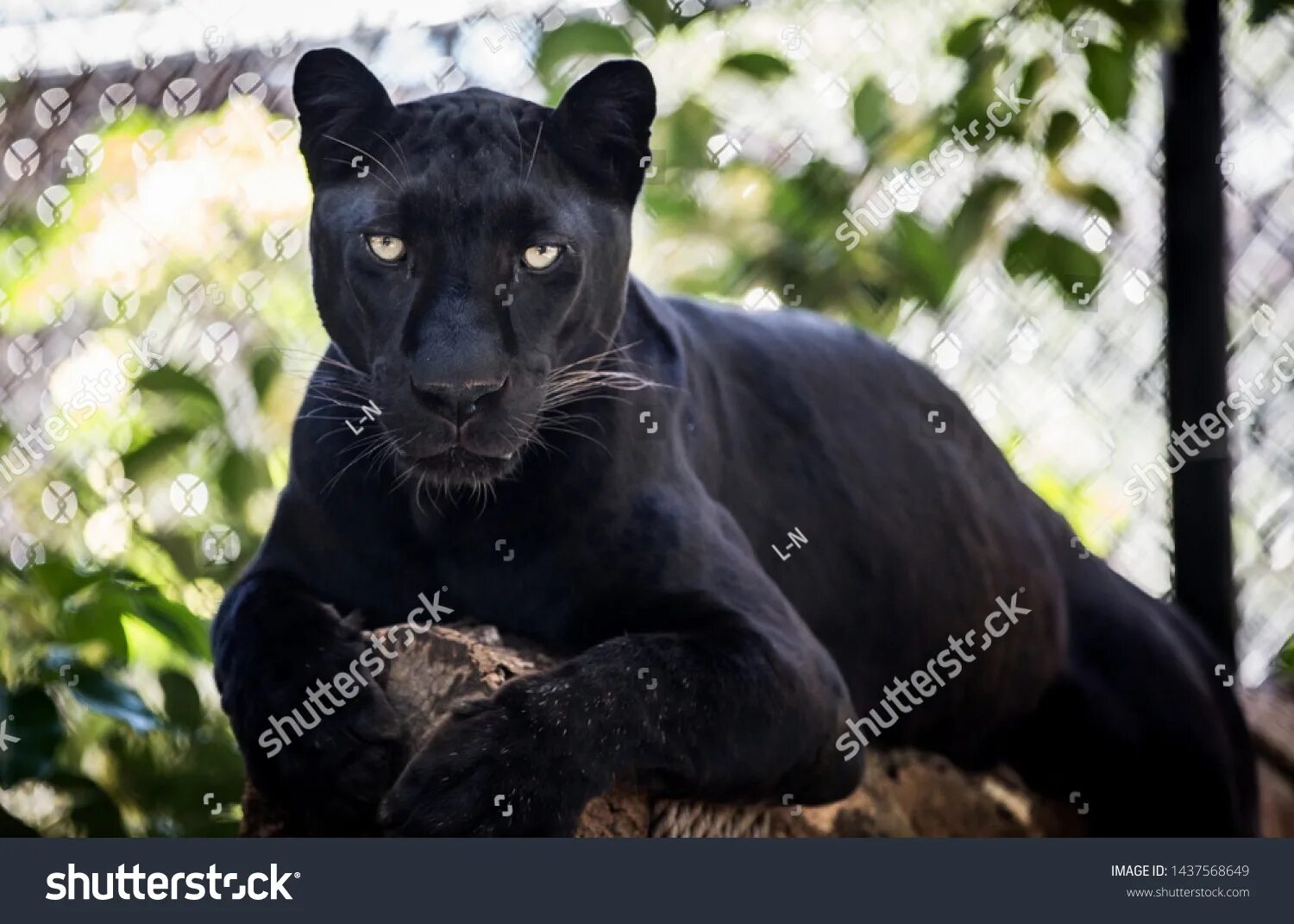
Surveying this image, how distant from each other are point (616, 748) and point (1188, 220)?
52.0 inches

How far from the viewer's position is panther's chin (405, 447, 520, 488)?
1.31m

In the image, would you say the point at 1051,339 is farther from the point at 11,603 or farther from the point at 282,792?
the point at 11,603

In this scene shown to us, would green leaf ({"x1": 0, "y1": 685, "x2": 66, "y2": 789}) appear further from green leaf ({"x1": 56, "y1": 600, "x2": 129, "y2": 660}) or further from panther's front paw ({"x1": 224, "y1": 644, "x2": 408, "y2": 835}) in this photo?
panther's front paw ({"x1": 224, "y1": 644, "x2": 408, "y2": 835})

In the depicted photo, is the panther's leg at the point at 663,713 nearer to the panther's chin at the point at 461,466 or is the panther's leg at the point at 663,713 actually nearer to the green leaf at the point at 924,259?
the panther's chin at the point at 461,466

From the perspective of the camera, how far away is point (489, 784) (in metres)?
1.14

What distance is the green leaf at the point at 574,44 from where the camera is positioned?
186 centimetres

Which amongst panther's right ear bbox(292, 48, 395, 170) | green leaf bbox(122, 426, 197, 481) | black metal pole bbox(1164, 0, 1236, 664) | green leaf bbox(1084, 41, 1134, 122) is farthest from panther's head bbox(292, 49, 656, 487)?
black metal pole bbox(1164, 0, 1236, 664)

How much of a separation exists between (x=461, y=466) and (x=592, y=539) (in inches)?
6.3

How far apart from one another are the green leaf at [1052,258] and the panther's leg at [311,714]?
1.10m

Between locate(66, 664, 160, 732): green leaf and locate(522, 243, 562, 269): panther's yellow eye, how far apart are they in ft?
2.42

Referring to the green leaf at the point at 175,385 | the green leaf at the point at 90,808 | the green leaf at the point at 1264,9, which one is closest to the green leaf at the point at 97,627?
the green leaf at the point at 90,808

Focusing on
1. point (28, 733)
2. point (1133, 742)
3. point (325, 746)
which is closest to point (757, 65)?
point (1133, 742)

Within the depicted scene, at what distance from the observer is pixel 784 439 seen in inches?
68.6

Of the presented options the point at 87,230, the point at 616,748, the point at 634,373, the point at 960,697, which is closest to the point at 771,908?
the point at 616,748
